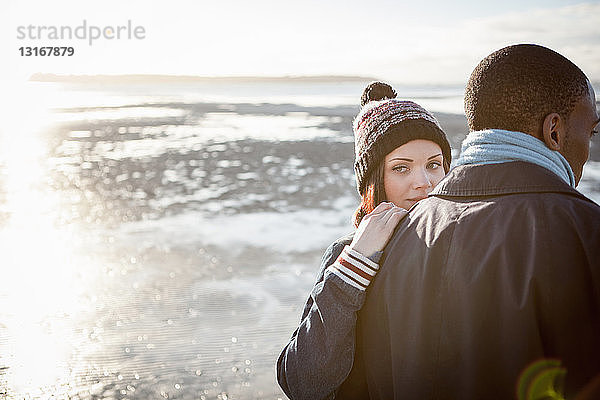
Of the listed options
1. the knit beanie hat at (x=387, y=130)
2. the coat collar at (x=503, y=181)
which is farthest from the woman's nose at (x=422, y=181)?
the coat collar at (x=503, y=181)

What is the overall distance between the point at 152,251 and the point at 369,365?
6.01 metres

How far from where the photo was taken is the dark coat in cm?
137

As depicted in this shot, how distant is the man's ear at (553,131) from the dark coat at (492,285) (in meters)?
0.08

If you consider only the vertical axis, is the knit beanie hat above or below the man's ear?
below

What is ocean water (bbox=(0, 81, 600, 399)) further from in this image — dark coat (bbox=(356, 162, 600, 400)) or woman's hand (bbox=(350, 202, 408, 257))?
dark coat (bbox=(356, 162, 600, 400))

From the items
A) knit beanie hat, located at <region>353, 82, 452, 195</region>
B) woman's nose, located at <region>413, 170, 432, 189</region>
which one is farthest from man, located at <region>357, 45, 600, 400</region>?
knit beanie hat, located at <region>353, 82, 452, 195</region>

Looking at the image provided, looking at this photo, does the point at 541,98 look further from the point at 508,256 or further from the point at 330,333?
the point at 330,333

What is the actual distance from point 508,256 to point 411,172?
120cm

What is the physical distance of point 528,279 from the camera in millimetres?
1385

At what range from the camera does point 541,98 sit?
1.51 meters

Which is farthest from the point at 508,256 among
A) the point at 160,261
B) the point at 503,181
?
the point at 160,261

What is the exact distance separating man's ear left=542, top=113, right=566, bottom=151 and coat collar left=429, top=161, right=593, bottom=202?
8 centimetres

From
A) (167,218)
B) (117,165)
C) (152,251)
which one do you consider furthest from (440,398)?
(117,165)

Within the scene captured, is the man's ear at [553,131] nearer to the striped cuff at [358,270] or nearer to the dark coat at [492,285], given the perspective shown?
the dark coat at [492,285]
